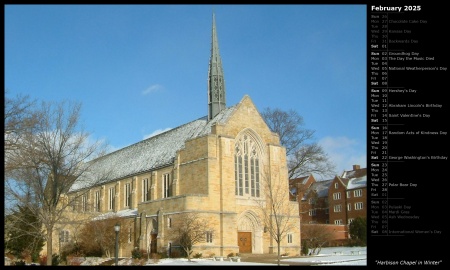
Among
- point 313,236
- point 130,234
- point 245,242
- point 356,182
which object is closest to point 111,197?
point 130,234

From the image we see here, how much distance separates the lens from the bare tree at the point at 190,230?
40344 millimetres

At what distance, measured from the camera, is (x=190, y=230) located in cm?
4069

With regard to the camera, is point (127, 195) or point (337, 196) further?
point (337, 196)

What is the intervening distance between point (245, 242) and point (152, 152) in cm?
1657

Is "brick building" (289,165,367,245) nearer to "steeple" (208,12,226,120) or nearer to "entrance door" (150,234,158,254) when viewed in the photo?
"steeple" (208,12,226,120)

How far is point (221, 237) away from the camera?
42.9m

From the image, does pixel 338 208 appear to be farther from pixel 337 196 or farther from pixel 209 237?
pixel 209 237

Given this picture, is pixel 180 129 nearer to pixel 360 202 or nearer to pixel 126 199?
pixel 126 199

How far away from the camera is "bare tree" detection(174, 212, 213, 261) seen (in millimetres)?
40344
